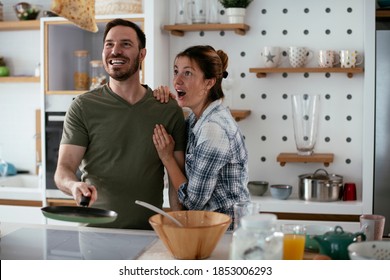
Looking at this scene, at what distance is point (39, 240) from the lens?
207 cm

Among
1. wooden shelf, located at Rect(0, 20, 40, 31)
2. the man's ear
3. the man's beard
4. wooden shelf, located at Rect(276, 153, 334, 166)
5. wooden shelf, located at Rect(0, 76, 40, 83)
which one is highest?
wooden shelf, located at Rect(0, 20, 40, 31)

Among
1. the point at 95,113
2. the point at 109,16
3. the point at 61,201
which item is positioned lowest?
the point at 61,201

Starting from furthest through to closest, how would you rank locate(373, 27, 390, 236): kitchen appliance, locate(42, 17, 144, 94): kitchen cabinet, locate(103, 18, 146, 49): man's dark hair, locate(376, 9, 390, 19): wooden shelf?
locate(42, 17, 144, 94): kitchen cabinet
locate(376, 9, 390, 19): wooden shelf
locate(373, 27, 390, 236): kitchen appliance
locate(103, 18, 146, 49): man's dark hair

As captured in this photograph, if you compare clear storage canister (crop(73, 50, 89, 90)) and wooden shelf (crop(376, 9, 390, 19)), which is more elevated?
wooden shelf (crop(376, 9, 390, 19))

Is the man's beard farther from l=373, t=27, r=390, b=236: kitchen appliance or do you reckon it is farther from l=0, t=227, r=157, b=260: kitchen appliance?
l=373, t=27, r=390, b=236: kitchen appliance

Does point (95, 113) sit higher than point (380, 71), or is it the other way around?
point (380, 71)

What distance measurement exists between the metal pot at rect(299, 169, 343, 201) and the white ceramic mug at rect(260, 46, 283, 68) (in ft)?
2.38

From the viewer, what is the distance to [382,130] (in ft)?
12.1

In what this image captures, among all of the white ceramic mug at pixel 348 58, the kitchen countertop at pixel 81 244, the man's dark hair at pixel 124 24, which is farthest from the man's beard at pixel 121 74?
the white ceramic mug at pixel 348 58

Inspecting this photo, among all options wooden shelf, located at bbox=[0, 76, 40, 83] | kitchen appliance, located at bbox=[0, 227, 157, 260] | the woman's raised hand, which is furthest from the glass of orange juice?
wooden shelf, located at bbox=[0, 76, 40, 83]

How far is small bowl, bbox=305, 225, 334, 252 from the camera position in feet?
6.04

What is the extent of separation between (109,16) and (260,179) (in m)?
1.43
